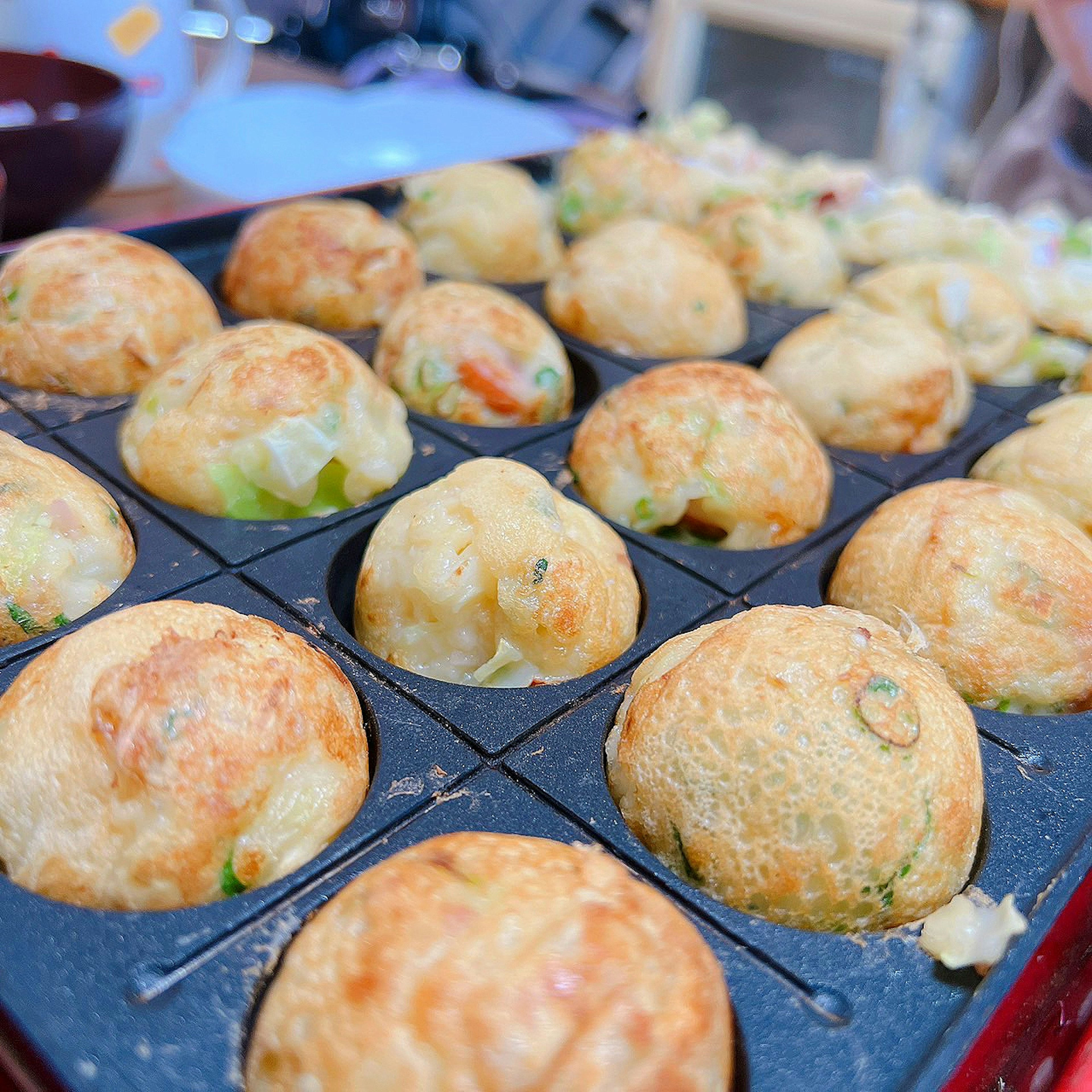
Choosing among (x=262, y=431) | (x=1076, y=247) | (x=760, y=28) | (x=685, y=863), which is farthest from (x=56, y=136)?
(x=760, y=28)

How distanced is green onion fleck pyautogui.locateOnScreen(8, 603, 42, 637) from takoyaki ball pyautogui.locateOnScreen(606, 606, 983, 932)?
82cm

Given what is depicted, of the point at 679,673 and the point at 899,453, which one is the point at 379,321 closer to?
the point at 899,453

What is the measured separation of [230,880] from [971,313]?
206cm

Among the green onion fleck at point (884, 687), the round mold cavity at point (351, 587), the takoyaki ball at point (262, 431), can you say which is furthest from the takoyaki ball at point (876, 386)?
the green onion fleck at point (884, 687)

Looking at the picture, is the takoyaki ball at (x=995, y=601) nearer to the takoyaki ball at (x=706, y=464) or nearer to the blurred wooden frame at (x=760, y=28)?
the takoyaki ball at (x=706, y=464)

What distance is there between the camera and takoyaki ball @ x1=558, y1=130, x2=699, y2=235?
9.55 ft

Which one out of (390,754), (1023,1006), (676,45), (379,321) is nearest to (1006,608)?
(1023,1006)

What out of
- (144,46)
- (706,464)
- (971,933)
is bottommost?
(971,933)

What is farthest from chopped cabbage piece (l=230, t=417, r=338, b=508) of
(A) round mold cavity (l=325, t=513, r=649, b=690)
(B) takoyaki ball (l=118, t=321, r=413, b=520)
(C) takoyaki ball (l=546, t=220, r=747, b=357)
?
(C) takoyaki ball (l=546, t=220, r=747, b=357)

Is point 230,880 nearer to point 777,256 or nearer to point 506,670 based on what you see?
point 506,670

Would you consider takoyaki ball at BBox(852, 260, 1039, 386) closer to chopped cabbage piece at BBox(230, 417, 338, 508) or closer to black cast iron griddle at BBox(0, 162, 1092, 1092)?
black cast iron griddle at BBox(0, 162, 1092, 1092)

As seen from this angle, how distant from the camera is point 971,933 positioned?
1.09 meters

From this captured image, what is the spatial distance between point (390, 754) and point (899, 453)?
50.8 inches

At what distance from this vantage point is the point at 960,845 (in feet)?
3.86
